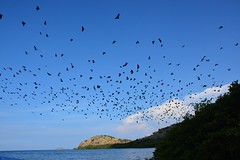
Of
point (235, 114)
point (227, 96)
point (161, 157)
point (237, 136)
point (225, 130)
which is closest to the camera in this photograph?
point (237, 136)

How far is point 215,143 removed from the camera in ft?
65.1

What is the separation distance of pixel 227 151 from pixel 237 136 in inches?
43.4

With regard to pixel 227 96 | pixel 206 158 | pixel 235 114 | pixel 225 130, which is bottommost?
pixel 206 158

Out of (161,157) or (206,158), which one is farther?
(161,157)

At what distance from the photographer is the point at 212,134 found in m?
20.3

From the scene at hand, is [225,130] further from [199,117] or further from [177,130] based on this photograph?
[177,130]

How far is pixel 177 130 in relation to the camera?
2531 centimetres

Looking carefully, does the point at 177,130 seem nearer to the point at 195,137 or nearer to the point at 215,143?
the point at 195,137

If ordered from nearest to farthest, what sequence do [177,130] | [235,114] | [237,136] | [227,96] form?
[237,136] → [235,114] → [227,96] → [177,130]

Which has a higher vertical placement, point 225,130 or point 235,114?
point 235,114

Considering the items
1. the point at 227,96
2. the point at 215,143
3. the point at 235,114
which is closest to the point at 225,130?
the point at 215,143

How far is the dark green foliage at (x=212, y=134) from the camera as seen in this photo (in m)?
19.3

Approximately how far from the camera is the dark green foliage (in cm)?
1931

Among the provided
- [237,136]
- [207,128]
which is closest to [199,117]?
[207,128]
